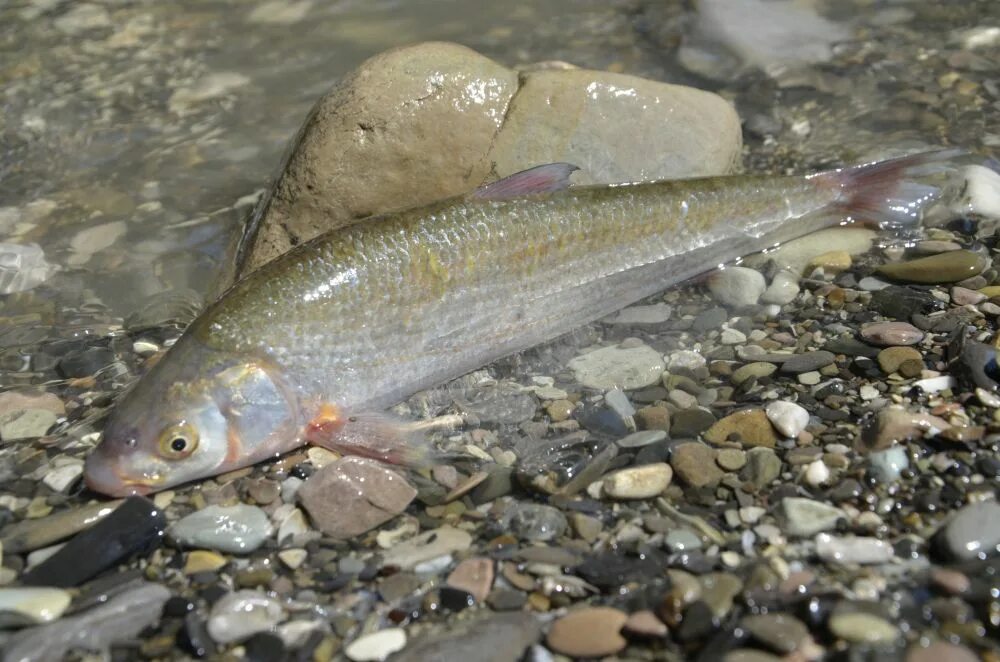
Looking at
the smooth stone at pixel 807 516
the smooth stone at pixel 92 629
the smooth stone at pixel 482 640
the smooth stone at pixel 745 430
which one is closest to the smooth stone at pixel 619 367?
the smooth stone at pixel 745 430

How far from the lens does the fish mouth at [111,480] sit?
375cm

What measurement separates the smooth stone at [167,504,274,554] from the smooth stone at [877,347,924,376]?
2.85 meters

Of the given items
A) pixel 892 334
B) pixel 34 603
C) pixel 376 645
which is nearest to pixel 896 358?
pixel 892 334

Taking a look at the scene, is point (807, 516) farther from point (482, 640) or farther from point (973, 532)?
point (482, 640)

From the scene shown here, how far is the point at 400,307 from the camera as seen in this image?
168 inches

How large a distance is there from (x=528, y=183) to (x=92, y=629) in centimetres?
273

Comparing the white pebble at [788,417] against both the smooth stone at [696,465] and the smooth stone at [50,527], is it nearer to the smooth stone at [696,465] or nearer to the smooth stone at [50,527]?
the smooth stone at [696,465]

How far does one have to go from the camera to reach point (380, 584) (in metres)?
3.35

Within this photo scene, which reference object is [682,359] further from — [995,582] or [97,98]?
[97,98]

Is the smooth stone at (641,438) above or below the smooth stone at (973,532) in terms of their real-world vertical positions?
below

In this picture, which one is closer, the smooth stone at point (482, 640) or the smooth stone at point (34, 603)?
the smooth stone at point (482, 640)

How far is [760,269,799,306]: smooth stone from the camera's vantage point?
4.93 m

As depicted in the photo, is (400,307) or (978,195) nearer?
(400,307)

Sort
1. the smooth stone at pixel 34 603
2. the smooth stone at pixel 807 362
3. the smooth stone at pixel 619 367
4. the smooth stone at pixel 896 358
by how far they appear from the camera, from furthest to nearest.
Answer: the smooth stone at pixel 619 367 < the smooth stone at pixel 807 362 < the smooth stone at pixel 896 358 < the smooth stone at pixel 34 603
